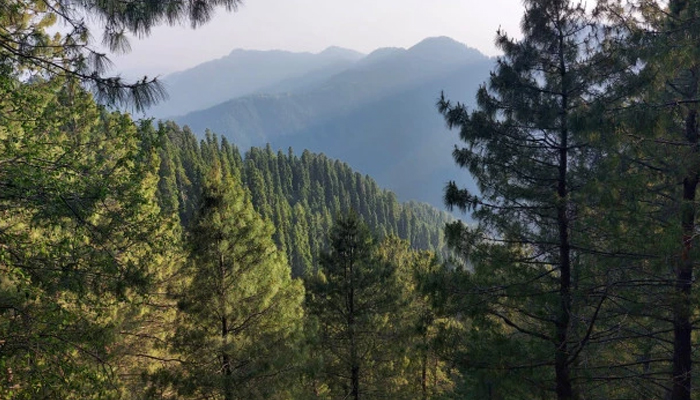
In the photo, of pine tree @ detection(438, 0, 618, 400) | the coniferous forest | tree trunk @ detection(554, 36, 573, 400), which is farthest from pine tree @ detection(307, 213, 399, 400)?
tree trunk @ detection(554, 36, 573, 400)

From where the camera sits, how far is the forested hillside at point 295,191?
61781mm

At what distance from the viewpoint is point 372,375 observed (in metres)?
12.5

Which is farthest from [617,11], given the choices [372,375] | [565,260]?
[372,375]

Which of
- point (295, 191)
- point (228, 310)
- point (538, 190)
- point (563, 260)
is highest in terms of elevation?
point (295, 191)

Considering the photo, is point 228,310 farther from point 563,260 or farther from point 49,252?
point 563,260

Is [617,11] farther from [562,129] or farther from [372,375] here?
[372,375]

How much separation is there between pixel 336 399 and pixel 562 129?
11.8 metres

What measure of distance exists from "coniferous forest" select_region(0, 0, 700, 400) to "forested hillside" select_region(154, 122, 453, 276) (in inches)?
1864

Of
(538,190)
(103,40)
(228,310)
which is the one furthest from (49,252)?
(538,190)

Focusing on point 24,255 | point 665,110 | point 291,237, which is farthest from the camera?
point 291,237

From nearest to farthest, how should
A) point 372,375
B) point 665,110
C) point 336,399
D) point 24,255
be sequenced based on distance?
1. point 24,255
2. point 665,110
3. point 372,375
4. point 336,399

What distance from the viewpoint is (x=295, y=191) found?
97.4 m

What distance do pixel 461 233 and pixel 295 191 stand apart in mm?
91758

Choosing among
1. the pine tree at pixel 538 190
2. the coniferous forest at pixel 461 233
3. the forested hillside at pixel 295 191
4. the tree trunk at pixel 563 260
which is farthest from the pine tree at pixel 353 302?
the forested hillside at pixel 295 191
